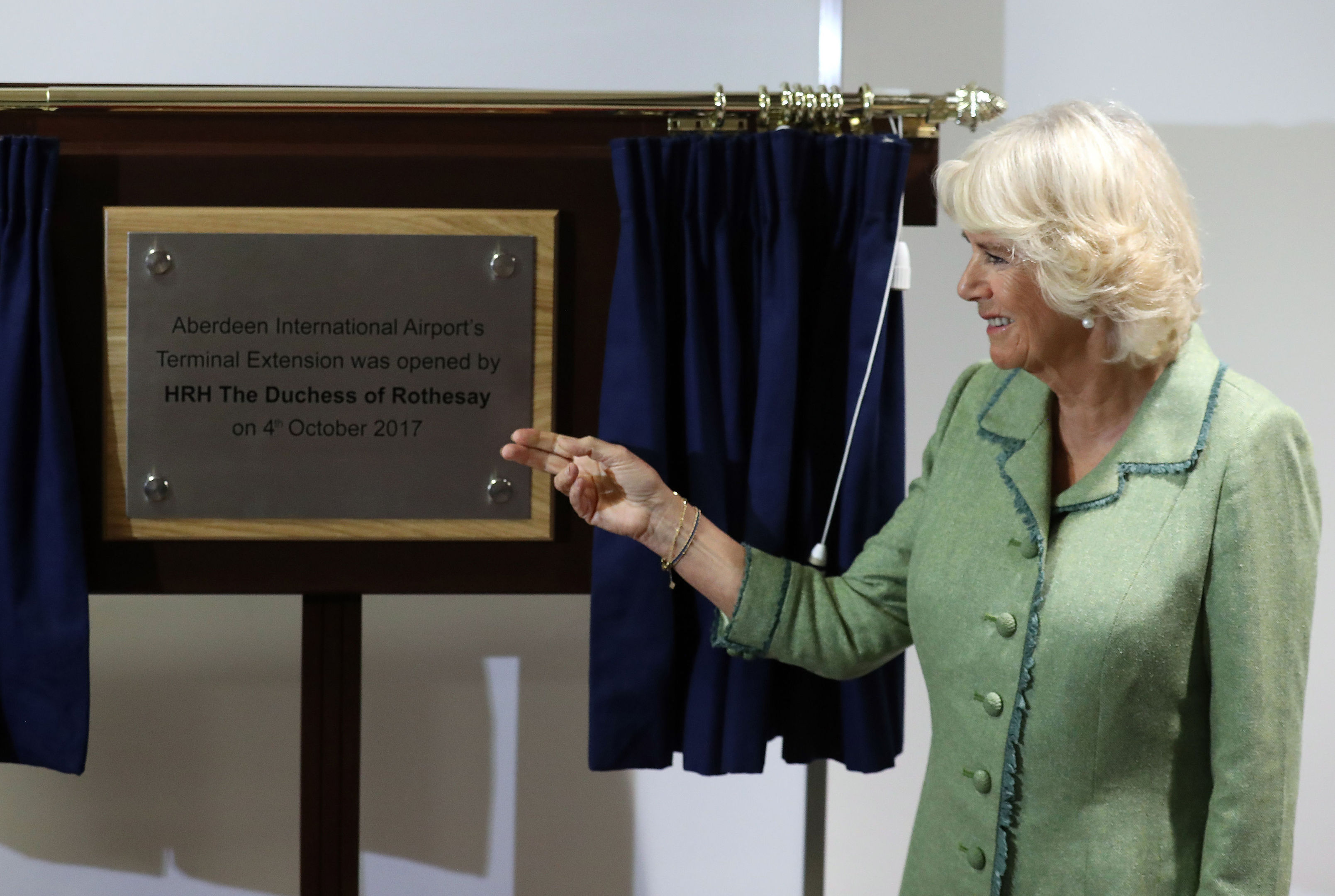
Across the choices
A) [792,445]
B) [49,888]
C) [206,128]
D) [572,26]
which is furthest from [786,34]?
[49,888]

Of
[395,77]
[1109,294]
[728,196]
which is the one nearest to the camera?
[1109,294]

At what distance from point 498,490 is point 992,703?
711mm

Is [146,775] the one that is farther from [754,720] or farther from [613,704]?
[754,720]

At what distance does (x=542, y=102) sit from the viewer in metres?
1.43

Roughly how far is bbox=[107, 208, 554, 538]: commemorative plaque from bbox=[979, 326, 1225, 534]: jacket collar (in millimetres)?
640

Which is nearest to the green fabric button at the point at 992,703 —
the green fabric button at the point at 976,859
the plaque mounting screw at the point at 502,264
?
the green fabric button at the point at 976,859

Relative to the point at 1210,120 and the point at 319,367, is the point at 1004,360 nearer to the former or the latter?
the point at 319,367

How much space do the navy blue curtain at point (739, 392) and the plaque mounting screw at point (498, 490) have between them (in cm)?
16

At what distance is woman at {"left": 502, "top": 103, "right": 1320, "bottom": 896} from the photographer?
1.02 metres

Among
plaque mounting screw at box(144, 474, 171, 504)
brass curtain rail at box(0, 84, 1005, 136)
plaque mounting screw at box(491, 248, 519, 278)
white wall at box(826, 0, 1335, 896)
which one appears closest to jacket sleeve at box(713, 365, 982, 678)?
brass curtain rail at box(0, 84, 1005, 136)

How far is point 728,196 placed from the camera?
1422 mm

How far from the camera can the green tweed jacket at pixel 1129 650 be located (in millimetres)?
1021

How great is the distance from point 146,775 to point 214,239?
106 centimetres

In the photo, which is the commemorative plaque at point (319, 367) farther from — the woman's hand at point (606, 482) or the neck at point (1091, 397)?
the neck at point (1091, 397)
